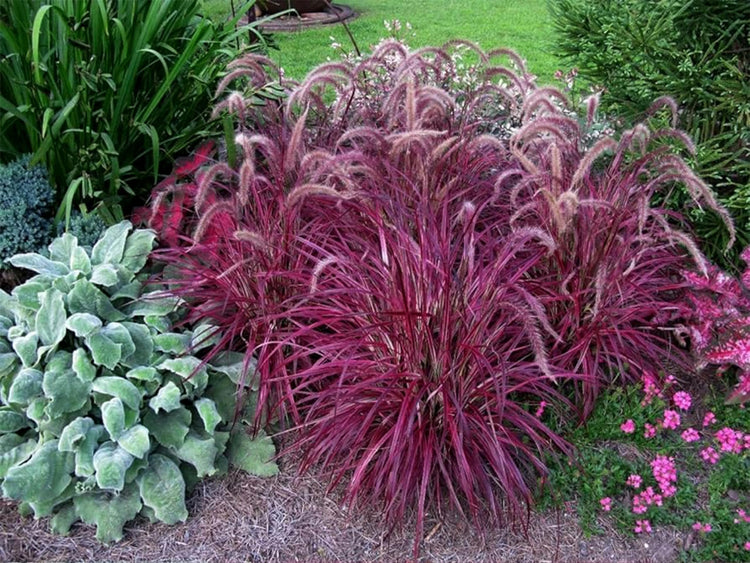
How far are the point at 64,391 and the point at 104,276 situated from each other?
0.50 meters

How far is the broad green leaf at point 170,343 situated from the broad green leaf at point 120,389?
0.25m

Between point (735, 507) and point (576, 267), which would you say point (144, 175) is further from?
point (735, 507)

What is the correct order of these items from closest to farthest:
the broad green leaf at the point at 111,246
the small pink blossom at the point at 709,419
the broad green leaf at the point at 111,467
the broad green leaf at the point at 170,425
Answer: the broad green leaf at the point at 111,467, the broad green leaf at the point at 170,425, the small pink blossom at the point at 709,419, the broad green leaf at the point at 111,246

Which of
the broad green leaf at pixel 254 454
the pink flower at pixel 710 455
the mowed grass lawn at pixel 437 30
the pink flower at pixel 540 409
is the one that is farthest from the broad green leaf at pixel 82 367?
the mowed grass lawn at pixel 437 30

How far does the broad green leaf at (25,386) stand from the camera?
2586 millimetres

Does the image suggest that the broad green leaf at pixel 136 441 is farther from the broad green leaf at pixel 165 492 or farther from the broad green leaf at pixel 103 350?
the broad green leaf at pixel 103 350

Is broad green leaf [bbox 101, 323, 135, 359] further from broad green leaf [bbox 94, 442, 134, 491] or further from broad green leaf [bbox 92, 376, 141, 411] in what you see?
broad green leaf [bbox 94, 442, 134, 491]

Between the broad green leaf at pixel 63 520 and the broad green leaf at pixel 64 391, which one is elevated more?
the broad green leaf at pixel 64 391

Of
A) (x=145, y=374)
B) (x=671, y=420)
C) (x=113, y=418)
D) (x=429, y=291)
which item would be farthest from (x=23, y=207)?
(x=671, y=420)

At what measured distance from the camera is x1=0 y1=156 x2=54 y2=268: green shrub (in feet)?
10.3

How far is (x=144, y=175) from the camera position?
12.0ft

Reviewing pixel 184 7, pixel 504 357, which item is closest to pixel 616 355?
pixel 504 357

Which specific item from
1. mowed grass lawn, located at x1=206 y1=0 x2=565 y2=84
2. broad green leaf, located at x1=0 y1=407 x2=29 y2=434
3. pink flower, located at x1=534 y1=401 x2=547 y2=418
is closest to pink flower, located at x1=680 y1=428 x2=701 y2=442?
pink flower, located at x1=534 y1=401 x2=547 y2=418

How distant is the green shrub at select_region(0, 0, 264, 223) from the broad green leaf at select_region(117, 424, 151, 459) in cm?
108
